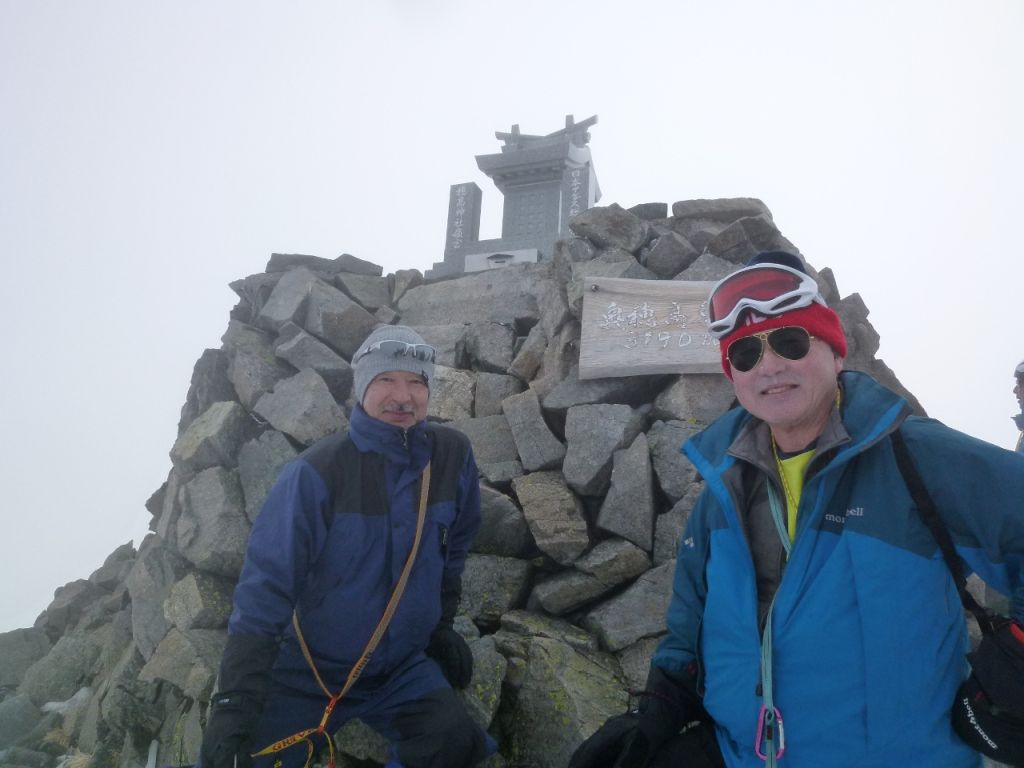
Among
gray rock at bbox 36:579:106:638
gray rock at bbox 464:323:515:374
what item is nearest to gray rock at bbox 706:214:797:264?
gray rock at bbox 464:323:515:374

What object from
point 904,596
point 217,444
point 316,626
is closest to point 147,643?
point 217,444

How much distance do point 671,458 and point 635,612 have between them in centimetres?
149

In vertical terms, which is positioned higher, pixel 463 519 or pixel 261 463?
pixel 261 463

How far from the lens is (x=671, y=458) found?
5973mm

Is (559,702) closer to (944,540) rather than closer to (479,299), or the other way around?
(944,540)

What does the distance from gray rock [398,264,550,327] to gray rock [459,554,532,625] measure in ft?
12.8

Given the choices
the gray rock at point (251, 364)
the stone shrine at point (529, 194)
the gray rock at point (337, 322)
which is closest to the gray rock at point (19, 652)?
the gray rock at point (251, 364)

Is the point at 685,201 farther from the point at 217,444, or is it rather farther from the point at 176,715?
the point at 176,715

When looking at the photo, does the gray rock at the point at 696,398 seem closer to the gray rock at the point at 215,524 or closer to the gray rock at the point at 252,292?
the gray rock at the point at 215,524

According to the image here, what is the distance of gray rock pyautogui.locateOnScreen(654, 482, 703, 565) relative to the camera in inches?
219

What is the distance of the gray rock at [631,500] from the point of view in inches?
A: 224

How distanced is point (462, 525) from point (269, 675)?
1611 millimetres

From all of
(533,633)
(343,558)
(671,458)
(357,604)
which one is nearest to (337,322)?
(671,458)

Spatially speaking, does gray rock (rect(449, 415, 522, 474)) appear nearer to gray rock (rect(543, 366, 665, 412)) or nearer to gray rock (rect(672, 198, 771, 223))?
gray rock (rect(543, 366, 665, 412))
